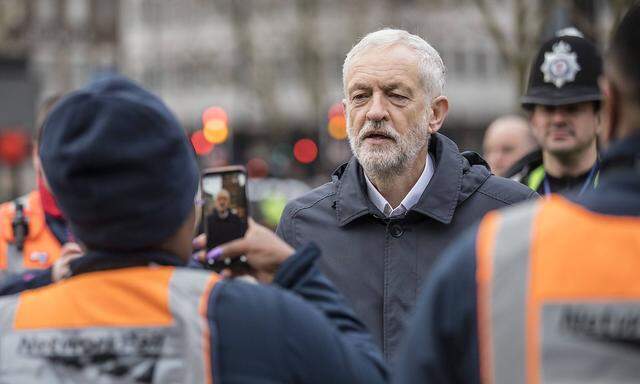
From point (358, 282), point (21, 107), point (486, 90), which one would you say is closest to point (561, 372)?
point (358, 282)

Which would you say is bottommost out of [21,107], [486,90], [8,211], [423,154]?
[486,90]

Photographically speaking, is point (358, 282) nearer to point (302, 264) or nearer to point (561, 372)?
point (302, 264)

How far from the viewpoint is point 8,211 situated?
20.6ft

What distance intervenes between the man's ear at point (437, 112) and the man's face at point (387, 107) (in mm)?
100

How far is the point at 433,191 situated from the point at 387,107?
1.57 ft

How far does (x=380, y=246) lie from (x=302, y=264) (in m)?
1.70

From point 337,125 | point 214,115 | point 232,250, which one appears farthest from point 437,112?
point 214,115

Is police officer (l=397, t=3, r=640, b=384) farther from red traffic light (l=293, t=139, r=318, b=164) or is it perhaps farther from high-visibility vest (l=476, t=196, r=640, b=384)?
red traffic light (l=293, t=139, r=318, b=164)

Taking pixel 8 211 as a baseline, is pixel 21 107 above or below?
below

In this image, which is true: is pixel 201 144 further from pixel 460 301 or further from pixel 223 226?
pixel 460 301

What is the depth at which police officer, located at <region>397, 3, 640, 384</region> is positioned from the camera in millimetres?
2299

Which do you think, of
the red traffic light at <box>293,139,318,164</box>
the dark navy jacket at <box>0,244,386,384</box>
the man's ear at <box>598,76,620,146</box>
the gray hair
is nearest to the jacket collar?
the gray hair

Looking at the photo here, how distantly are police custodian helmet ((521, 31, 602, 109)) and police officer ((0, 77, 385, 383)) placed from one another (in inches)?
151

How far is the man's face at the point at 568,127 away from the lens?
6.52 m
